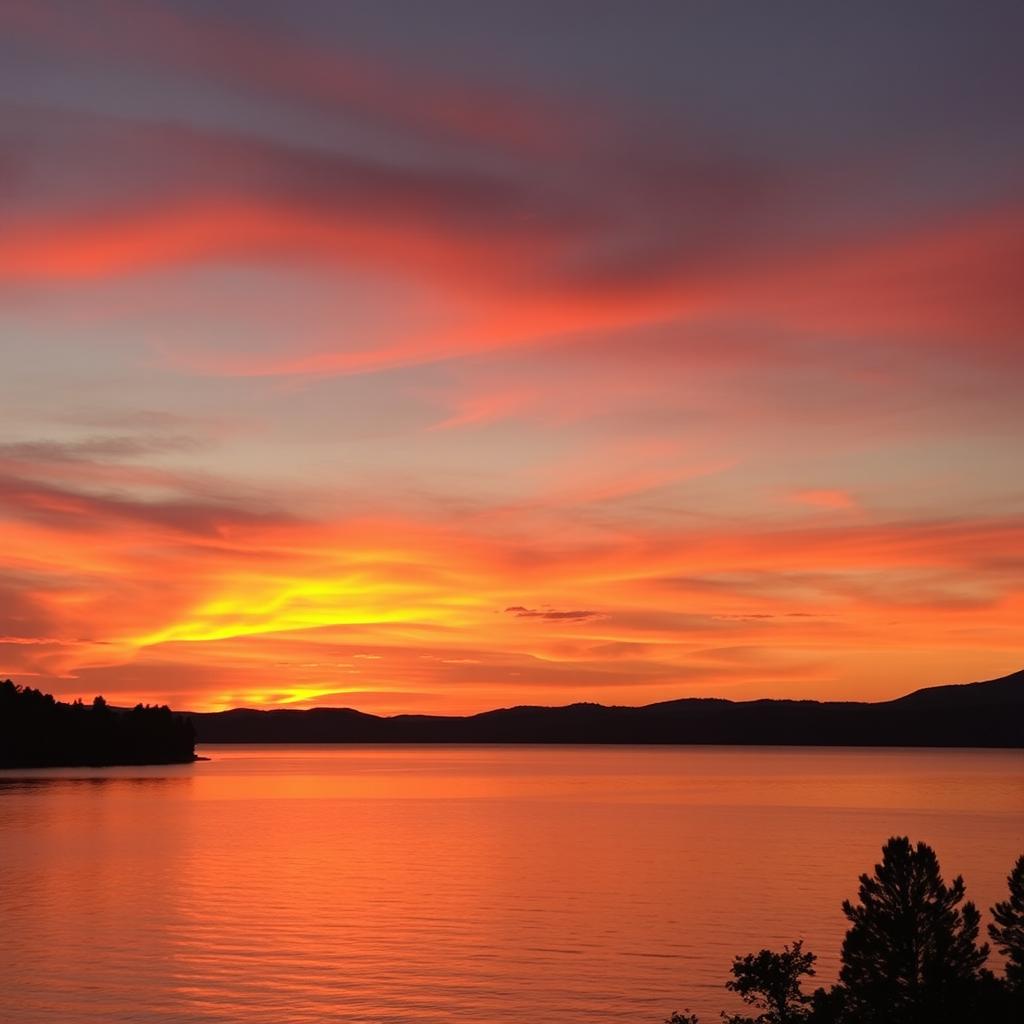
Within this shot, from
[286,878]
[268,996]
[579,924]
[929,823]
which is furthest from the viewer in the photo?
[929,823]

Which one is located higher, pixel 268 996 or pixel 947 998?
pixel 947 998

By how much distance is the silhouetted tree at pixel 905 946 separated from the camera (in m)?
45.7

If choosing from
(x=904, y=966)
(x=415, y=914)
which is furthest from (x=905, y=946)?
(x=415, y=914)

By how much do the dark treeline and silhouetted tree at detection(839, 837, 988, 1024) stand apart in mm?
37

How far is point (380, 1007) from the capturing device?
207 feet

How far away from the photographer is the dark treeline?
4384 centimetres

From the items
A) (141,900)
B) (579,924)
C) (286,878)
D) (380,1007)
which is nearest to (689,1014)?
(380,1007)

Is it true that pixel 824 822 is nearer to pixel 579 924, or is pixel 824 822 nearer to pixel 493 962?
pixel 579 924

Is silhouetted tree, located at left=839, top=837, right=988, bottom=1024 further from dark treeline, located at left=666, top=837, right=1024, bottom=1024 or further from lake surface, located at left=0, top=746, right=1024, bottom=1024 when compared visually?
lake surface, located at left=0, top=746, right=1024, bottom=1024

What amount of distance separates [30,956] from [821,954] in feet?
153

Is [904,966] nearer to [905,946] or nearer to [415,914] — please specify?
[905,946]

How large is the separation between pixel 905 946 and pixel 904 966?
2.65 feet

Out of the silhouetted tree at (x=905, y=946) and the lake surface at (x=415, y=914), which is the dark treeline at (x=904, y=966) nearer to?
the silhouetted tree at (x=905, y=946)

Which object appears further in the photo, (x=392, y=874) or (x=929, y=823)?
(x=929, y=823)
